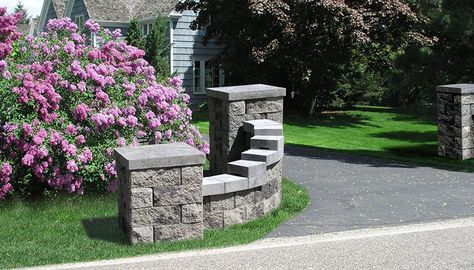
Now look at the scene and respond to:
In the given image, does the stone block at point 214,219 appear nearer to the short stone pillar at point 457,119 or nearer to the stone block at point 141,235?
the stone block at point 141,235

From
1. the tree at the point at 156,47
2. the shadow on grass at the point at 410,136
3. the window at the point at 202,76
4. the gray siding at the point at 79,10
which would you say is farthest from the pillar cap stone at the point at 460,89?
the gray siding at the point at 79,10

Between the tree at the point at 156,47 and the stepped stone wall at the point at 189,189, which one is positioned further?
the tree at the point at 156,47

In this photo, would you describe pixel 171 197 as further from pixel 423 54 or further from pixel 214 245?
pixel 423 54

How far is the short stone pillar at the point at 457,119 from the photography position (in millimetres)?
14078

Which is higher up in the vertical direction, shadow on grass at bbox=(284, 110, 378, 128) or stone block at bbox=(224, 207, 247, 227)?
shadow on grass at bbox=(284, 110, 378, 128)

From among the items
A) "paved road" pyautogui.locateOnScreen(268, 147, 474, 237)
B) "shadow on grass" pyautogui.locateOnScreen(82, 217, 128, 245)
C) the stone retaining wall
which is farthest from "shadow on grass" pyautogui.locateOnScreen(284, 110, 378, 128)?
"shadow on grass" pyautogui.locateOnScreen(82, 217, 128, 245)

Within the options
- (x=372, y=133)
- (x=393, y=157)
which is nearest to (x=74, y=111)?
(x=393, y=157)

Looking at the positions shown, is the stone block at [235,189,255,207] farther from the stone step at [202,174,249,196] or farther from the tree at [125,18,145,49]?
the tree at [125,18,145,49]

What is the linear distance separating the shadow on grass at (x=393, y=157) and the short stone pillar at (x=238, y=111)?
372 centimetres

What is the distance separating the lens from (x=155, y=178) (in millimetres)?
7199

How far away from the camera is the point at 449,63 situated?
62.8ft

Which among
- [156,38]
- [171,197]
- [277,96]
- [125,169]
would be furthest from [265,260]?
[156,38]

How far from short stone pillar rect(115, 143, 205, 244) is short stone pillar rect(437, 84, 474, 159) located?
8.43 metres

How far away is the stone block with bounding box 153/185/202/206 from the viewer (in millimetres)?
7258
